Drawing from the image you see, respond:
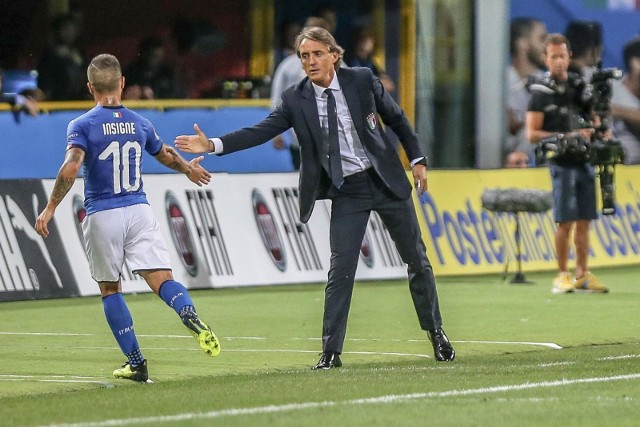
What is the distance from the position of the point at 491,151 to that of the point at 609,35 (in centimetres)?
404

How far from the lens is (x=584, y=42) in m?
28.7

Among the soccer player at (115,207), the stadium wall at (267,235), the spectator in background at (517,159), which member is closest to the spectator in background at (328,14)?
the spectator in background at (517,159)

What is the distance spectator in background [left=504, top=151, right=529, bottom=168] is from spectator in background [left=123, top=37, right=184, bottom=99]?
17.8 feet

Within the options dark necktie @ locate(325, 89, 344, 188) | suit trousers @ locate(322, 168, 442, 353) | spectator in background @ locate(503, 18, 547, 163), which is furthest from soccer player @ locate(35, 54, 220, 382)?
spectator in background @ locate(503, 18, 547, 163)

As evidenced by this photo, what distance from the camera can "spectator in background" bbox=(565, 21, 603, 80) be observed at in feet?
93.6

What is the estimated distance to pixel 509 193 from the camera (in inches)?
757

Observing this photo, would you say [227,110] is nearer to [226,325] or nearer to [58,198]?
Result: [226,325]

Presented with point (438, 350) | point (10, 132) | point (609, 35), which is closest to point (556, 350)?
point (438, 350)

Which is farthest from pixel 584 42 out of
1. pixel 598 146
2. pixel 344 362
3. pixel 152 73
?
pixel 344 362

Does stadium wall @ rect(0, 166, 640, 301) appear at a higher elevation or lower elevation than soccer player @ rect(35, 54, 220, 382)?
lower

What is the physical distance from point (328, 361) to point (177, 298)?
109cm

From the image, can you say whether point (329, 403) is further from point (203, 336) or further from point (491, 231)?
point (491, 231)

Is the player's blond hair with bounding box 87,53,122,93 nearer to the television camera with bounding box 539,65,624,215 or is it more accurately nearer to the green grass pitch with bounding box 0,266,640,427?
the green grass pitch with bounding box 0,266,640,427

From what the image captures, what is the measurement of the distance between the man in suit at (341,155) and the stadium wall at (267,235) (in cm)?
622
